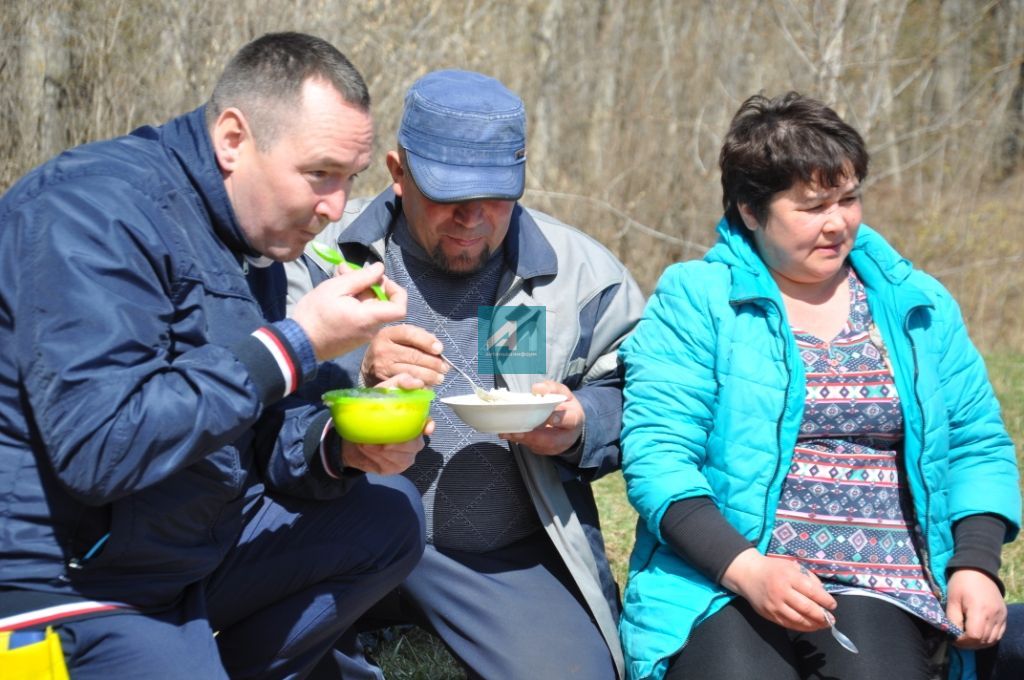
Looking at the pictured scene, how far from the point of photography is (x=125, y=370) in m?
2.02

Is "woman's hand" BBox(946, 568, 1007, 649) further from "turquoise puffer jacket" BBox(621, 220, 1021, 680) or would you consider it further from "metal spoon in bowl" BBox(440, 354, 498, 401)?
"metal spoon in bowl" BBox(440, 354, 498, 401)

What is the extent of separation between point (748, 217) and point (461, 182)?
72cm

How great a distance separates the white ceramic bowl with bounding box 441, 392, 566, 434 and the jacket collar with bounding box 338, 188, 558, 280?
50 cm

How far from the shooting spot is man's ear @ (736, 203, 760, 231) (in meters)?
2.94

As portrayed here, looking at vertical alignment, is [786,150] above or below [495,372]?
above

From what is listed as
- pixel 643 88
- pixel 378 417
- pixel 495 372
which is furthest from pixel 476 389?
pixel 643 88

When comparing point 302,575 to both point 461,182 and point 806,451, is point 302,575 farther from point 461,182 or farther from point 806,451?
point 806,451

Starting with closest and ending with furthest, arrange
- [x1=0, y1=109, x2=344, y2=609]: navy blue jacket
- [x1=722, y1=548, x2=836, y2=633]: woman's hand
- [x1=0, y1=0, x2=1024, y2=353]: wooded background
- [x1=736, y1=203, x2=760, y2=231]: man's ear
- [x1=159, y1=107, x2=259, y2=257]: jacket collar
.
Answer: [x1=0, y1=109, x2=344, y2=609]: navy blue jacket
[x1=159, y1=107, x2=259, y2=257]: jacket collar
[x1=722, y1=548, x2=836, y2=633]: woman's hand
[x1=736, y1=203, x2=760, y2=231]: man's ear
[x1=0, y1=0, x2=1024, y2=353]: wooded background

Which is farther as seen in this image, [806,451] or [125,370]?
[806,451]

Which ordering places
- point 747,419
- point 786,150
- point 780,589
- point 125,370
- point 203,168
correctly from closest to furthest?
1. point 125,370
2. point 203,168
3. point 780,589
4. point 747,419
5. point 786,150

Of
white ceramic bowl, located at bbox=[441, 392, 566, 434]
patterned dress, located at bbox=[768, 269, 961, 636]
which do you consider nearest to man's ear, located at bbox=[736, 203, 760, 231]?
patterned dress, located at bbox=[768, 269, 961, 636]

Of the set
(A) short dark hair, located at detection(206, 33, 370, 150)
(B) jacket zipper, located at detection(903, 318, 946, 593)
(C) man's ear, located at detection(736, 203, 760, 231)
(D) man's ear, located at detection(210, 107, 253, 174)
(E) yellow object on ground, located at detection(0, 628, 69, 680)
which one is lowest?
(E) yellow object on ground, located at detection(0, 628, 69, 680)

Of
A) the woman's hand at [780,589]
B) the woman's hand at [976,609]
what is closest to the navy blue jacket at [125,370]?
the woman's hand at [780,589]

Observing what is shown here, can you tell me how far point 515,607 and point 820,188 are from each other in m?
1.29
